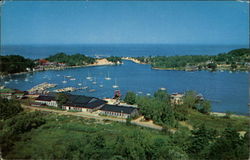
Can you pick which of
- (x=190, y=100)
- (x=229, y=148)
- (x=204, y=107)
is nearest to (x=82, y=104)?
(x=190, y=100)

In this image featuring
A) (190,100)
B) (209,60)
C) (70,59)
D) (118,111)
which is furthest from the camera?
(209,60)

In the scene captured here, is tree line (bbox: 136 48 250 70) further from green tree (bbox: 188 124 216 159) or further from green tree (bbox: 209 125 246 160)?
green tree (bbox: 209 125 246 160)

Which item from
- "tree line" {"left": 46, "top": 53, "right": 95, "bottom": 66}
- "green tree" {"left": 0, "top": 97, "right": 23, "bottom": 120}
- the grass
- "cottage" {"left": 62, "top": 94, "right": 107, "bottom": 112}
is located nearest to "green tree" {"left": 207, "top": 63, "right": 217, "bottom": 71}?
"tree line" {"left": 46, "top": 53, "right": 95, "bottom": 66}

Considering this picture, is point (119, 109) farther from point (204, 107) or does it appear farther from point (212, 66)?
point (212, 66)

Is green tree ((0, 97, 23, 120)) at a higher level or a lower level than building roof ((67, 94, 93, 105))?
higher

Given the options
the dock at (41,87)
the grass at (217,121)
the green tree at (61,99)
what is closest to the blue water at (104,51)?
the dock at (41,87)

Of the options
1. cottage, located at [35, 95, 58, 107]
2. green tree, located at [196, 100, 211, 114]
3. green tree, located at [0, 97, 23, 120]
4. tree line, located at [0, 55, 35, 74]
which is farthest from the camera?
tree line, located at [0, 55, 35, 74]

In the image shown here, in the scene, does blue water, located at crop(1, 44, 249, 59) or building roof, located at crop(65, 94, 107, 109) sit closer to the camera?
building roof, located at crop(65, 94, 107, 109)

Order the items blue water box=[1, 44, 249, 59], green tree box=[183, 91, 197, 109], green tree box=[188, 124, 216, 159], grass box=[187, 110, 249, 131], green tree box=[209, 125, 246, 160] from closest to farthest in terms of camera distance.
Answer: green tree box=[209, 125, 246, 160] < green tree box=[188, 124, 216, 159] < grass box=[187, 110, 249, 131] < green tree box=[183, 91, 197, 109] < blue water box=[1, 44, 249, 59]

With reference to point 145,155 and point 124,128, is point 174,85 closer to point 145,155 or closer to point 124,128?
point 124,128
